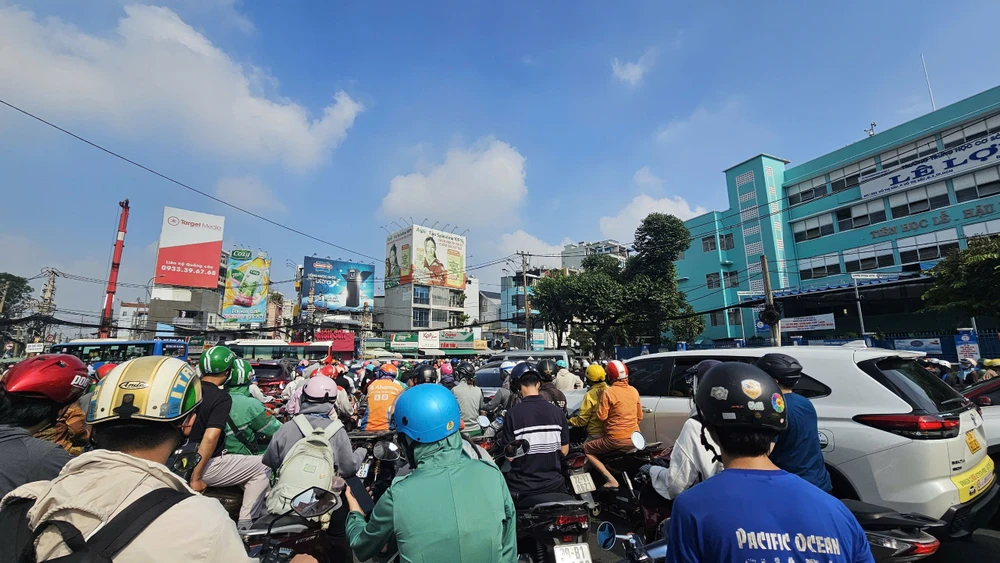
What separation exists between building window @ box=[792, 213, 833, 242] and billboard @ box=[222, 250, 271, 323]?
44.9m

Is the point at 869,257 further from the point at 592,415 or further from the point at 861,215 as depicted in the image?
the point at 592,415

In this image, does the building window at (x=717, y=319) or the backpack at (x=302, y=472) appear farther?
the building window at (x=717, y=319)

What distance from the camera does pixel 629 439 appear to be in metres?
4.78

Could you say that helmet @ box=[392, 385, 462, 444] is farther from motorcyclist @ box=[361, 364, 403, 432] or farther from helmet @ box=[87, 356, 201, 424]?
motorcyclist @ box=[361, 364, 403, 432]

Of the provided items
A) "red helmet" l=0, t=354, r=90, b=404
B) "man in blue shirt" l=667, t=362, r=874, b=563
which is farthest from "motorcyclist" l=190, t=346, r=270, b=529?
"man in blue shirt" l=667, t=362, r=874, b=563

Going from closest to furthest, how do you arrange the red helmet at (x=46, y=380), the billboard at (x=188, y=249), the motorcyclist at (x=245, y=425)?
the red helmet at (x=46, y=380) → the motorcyclist at (x=245, y=425) → the billboard at (x=188, y=249)

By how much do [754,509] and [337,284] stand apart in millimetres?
49180

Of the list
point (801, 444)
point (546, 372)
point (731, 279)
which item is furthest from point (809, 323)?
point (801, 444)

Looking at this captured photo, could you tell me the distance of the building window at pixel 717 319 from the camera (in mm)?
34062

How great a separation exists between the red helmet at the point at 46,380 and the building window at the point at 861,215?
35832 mm

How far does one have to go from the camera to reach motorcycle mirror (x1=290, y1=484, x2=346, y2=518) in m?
2.11

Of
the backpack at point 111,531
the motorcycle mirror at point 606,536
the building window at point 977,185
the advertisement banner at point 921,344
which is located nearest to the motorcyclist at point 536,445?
the motorcycle mirror at point 606,536

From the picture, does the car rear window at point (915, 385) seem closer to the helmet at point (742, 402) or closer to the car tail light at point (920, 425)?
the car tail light at point (920, 425)

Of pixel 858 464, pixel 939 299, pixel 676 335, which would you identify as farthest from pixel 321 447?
pixel 676 335
